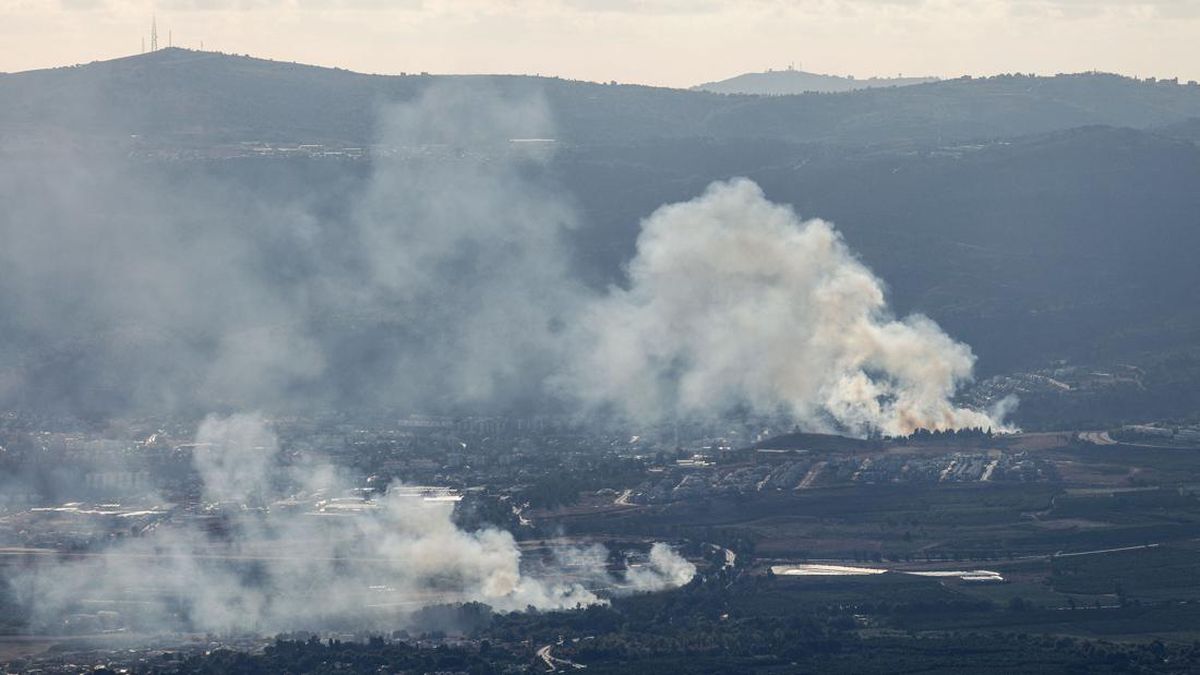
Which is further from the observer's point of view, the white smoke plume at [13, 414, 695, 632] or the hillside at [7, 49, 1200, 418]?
the hillside at [7, 49, 1200, 418]

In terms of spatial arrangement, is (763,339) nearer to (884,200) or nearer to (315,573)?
(315,573)

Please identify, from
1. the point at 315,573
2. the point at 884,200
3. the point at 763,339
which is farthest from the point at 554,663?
the point at 884,200

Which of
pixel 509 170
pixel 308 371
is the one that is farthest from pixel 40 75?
pixel 308 371

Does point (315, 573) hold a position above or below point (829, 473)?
above

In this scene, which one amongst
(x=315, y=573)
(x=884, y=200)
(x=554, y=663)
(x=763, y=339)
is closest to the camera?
(x=554, y=663)

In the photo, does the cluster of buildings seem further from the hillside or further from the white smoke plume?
the hillside

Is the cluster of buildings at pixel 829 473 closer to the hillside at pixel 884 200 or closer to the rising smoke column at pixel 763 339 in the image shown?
the rising smoke column at pixel 763 339

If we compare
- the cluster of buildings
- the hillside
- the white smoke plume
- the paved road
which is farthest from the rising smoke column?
the paved road
